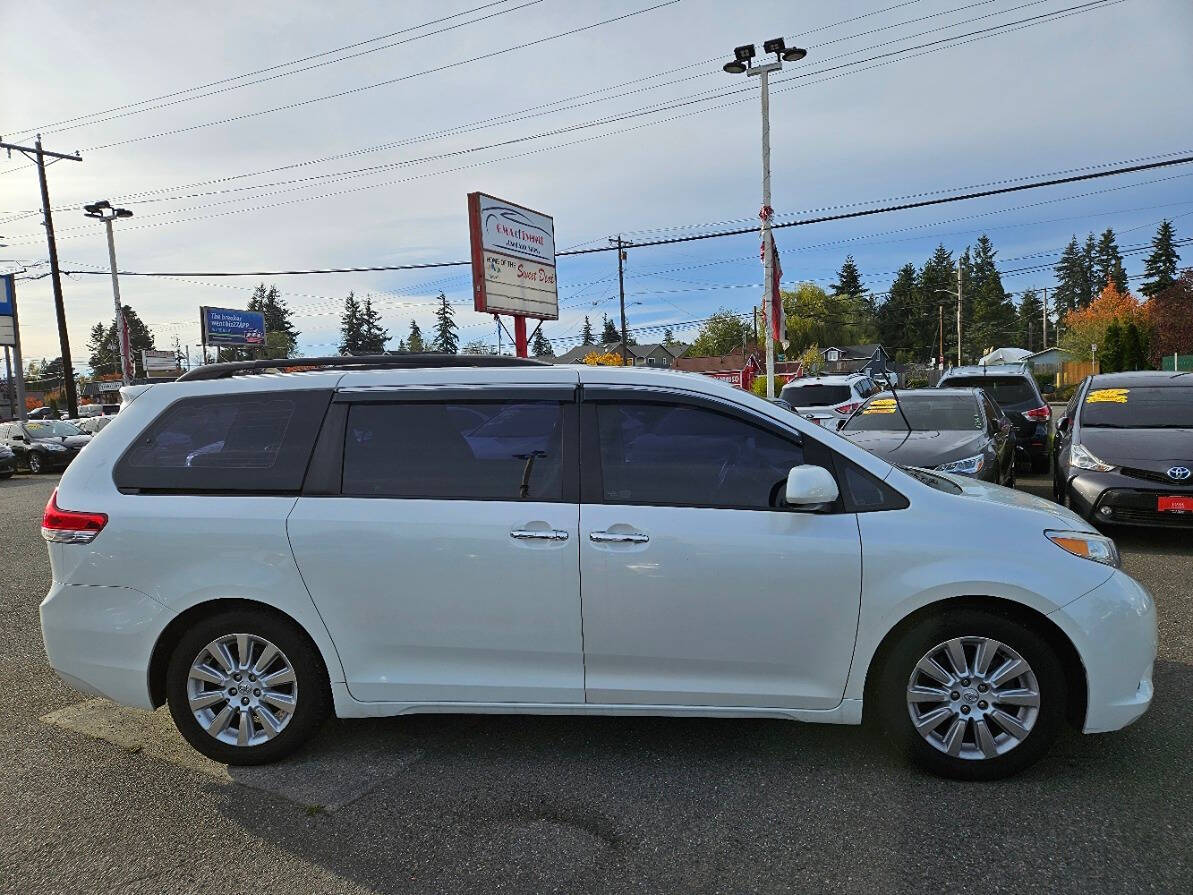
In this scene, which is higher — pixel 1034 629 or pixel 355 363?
pixel 355 363

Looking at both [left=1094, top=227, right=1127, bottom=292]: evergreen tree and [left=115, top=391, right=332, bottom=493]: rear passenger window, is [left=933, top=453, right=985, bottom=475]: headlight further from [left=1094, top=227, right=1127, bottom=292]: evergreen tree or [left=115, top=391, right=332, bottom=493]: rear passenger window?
[left=1094, top=227, right=1127, bottom=292]: evergreen tree

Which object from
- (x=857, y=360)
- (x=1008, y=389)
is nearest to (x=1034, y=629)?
(x=1008, y=389)

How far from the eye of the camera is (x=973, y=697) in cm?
310

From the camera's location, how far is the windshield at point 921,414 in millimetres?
8766

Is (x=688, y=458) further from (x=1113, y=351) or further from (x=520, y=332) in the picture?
(x=1113, y=351)

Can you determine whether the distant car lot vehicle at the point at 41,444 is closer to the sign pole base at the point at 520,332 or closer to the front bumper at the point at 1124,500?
the sign pole base at the point at 520,332

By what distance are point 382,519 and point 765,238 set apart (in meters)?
16.2

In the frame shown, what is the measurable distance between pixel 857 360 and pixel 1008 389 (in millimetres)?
44107

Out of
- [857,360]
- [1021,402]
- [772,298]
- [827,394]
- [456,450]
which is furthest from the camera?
[857,360]

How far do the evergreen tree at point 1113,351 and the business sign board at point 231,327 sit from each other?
4915cm

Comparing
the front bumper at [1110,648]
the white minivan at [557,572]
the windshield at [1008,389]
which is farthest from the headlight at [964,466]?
the windshield at [1008,389]

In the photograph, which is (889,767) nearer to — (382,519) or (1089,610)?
(1089,610)

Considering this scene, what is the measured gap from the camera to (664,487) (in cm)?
324

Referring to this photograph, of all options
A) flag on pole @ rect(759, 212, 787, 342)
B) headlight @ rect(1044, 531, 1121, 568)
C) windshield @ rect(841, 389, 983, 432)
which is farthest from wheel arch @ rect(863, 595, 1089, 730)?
flag on pole @ rect(759, 212, 787, 342)
